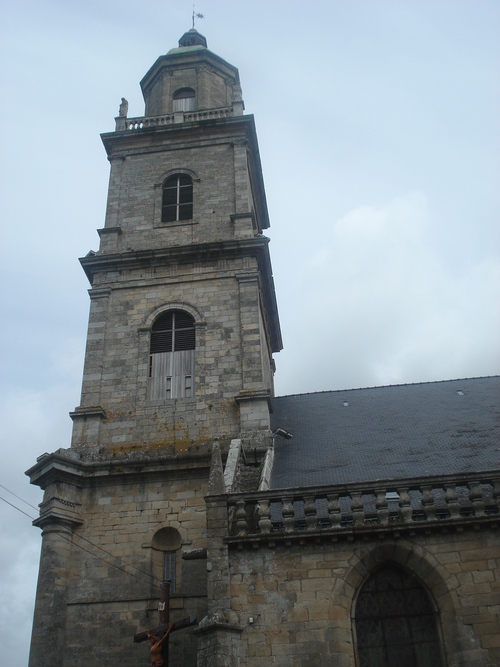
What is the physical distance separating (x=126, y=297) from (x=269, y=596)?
374 inches

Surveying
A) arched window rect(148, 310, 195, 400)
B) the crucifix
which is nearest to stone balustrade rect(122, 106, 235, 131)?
arched window rect(148, 310, 195, 400)

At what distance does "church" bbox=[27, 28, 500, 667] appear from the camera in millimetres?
10016

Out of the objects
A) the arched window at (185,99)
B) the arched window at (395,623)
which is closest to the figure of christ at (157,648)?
the arched window at (395,623)

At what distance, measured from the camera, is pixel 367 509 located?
11.2m

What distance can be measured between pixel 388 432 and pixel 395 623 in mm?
5427

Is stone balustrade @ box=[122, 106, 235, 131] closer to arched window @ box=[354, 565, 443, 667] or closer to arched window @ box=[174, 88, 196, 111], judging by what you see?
arched window @ box=[174, 88, 196, 111]

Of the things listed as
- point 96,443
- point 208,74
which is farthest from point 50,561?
point 208,74

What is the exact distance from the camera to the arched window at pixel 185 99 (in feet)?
73.5

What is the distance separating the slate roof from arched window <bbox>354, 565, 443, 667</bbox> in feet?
5.68

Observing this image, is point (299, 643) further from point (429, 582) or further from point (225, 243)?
point (225, 243)

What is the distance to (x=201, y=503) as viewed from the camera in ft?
45.7

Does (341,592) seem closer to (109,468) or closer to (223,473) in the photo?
(223,473)

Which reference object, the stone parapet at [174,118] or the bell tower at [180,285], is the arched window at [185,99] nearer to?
the bell tower at [180,285]

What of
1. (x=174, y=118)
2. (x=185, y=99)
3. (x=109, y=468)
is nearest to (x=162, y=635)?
(x=109, y=468)
